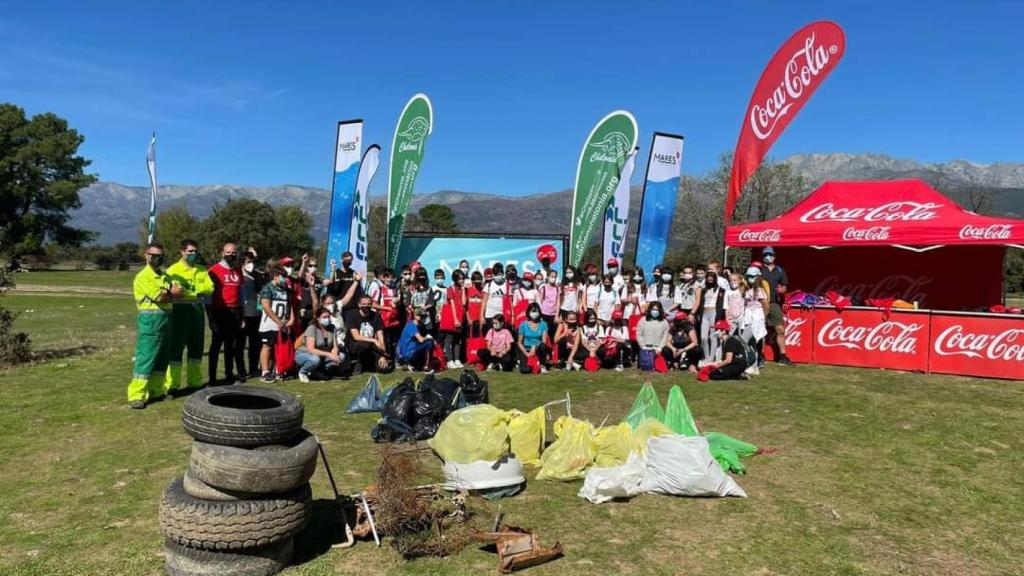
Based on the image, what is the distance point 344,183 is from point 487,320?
17.7 ft

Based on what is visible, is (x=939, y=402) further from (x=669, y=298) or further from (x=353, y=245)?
(x=353, y=245)

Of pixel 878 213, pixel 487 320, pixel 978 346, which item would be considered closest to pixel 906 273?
pixel 878 213

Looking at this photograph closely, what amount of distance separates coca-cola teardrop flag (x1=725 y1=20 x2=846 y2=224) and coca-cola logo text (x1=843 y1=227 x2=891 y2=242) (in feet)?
7.11

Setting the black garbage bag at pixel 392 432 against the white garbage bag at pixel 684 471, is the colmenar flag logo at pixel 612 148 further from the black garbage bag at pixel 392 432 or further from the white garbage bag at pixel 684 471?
the white garbage bag at pixel 684 471

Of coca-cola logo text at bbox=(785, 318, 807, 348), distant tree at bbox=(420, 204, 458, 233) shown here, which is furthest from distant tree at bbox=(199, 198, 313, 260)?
coca-cola logo text at bbox=(785, 318, 807, 348)

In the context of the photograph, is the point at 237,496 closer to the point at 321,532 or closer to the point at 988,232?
the point at 321,532

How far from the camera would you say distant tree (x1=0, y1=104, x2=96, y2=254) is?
176 ft

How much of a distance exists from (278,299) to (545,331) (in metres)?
4.30

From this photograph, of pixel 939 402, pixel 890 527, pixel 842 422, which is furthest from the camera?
pixel 939 402

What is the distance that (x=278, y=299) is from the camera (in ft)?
30.7

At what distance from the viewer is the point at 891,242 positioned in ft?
38.8

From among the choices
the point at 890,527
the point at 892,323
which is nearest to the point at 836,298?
the point at 892,323

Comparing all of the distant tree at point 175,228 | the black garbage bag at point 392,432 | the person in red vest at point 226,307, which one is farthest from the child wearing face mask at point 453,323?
→ the distant tree at point 175,228

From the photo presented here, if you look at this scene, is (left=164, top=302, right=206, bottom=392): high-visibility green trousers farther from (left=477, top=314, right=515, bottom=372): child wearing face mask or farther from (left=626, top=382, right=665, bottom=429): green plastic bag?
(left=626, top=382, right=665, bottom=429): green plastic bag
